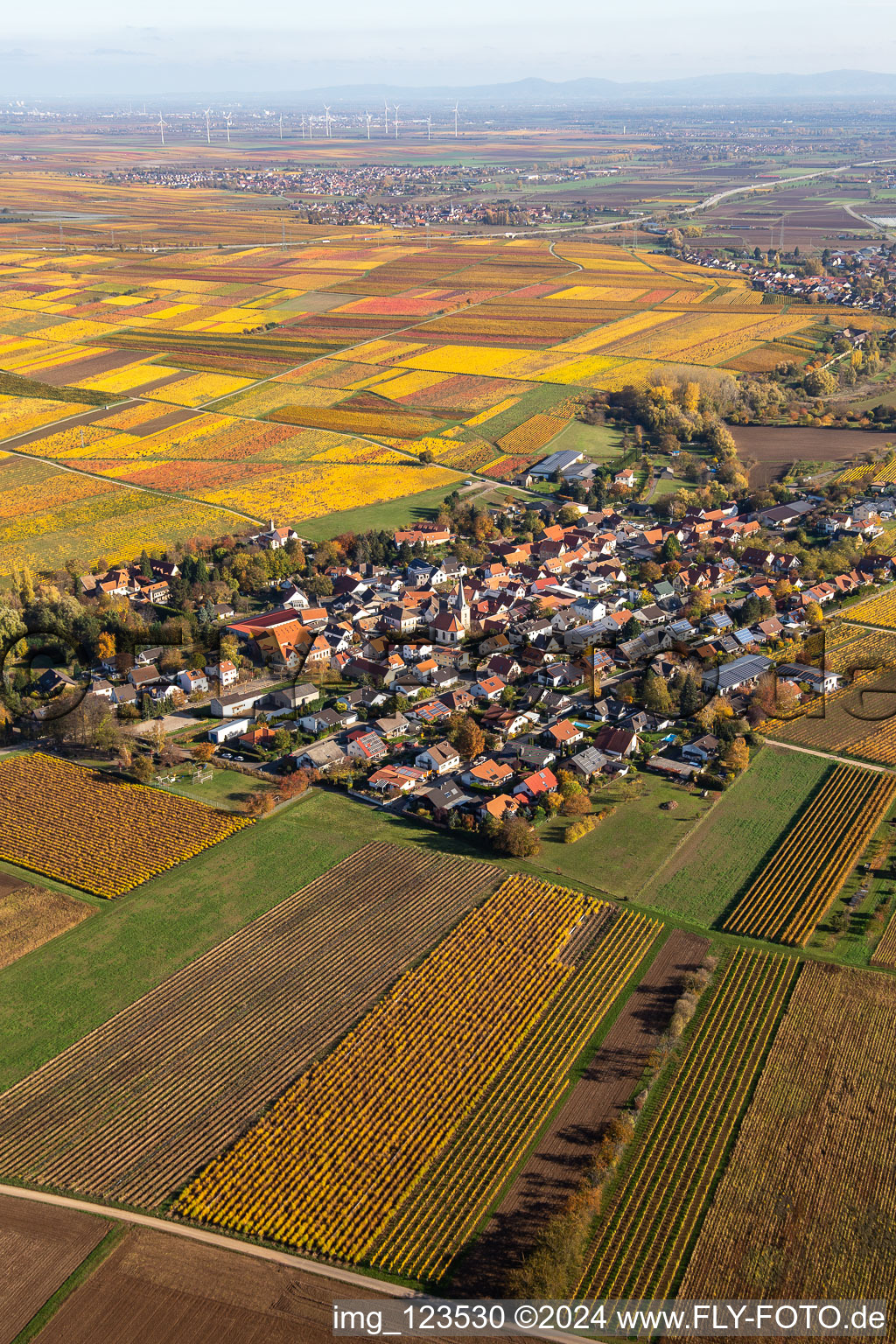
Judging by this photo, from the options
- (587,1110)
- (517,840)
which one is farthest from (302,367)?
(587,1110)

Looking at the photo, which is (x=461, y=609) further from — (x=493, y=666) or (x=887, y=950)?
(x=887, y=950)

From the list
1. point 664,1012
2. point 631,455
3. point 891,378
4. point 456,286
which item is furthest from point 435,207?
point 664,1012

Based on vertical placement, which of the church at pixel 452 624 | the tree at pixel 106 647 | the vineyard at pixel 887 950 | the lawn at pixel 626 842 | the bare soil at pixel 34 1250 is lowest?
the bare soil at pixel 34 1250

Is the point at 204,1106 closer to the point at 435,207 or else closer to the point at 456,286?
the point at 456,286

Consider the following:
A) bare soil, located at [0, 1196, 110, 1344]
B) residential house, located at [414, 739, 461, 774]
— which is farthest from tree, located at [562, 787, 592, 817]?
bare soil, located at [0, 1196, 110, 1344]

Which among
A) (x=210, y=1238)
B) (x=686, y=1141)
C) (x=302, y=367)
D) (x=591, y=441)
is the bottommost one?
(x=210, y=1238)

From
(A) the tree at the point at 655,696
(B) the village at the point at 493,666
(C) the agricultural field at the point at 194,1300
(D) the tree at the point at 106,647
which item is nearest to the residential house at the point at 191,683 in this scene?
(B) the village at the point at 493,666

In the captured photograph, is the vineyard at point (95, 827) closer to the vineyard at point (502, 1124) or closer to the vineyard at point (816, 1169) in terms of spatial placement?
the vineyard at point (502, 1124)
